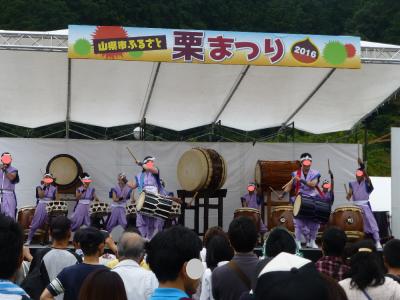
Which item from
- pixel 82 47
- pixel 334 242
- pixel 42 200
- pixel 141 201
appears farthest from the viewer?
pixel 42 200

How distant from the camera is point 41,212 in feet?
36.5

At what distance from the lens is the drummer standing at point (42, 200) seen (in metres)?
11.1

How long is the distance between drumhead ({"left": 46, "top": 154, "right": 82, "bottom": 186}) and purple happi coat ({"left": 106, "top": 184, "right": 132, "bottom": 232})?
2.57ft

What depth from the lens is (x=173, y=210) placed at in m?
10.5

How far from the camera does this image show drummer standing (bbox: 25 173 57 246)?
36.3ft

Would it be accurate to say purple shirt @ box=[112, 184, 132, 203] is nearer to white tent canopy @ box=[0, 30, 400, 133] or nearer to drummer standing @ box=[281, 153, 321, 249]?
white tent canopy @ box=[0, 30, 400, 133]

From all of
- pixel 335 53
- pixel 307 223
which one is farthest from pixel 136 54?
pixel 307 223

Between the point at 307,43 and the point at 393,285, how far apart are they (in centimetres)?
674

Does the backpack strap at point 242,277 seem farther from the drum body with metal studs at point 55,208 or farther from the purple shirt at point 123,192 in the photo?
the purple shirt at point 123,192

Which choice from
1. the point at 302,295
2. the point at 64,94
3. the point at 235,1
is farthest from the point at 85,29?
the point at 235,1

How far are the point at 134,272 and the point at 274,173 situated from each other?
8992mm

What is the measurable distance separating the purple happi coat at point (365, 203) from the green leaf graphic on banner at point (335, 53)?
2.24 m

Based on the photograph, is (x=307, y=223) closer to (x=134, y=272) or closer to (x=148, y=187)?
(x=148, y=187)

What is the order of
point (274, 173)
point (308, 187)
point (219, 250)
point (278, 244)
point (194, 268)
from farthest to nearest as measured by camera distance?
point (274, 173), point (308, 187), point (219, 250), point (278, 244), point (194, 268)
